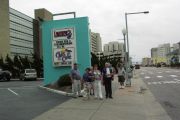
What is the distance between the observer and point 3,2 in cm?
9000

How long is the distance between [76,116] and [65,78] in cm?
1094

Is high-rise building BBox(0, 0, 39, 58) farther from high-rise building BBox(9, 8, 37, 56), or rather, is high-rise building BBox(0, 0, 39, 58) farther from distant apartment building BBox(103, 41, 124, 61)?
distant apartment building BBox(103, 41, 124, 61)

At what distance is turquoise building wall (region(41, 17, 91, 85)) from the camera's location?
25047mm

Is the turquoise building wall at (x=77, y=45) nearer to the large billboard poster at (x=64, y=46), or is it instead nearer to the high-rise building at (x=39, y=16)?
the large billboard poster at (x=64, y=46)

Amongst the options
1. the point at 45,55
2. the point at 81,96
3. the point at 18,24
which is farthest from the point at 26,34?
the point at 81,96

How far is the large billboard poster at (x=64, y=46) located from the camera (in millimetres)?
24781

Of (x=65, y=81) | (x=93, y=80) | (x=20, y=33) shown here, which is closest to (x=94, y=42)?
(x=20, y=33)

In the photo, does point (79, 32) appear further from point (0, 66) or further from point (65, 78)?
point (0, 66)

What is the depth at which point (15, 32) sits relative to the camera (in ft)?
341

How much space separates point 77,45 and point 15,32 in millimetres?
81576

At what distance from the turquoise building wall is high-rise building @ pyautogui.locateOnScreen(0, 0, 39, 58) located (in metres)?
59.1

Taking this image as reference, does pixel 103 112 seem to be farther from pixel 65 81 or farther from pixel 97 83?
pixel 65 81

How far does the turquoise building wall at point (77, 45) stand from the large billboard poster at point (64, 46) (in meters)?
0.39

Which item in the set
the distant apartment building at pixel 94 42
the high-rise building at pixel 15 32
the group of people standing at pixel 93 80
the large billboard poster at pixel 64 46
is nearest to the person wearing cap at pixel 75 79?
the group of people standing at pixel 93 80
